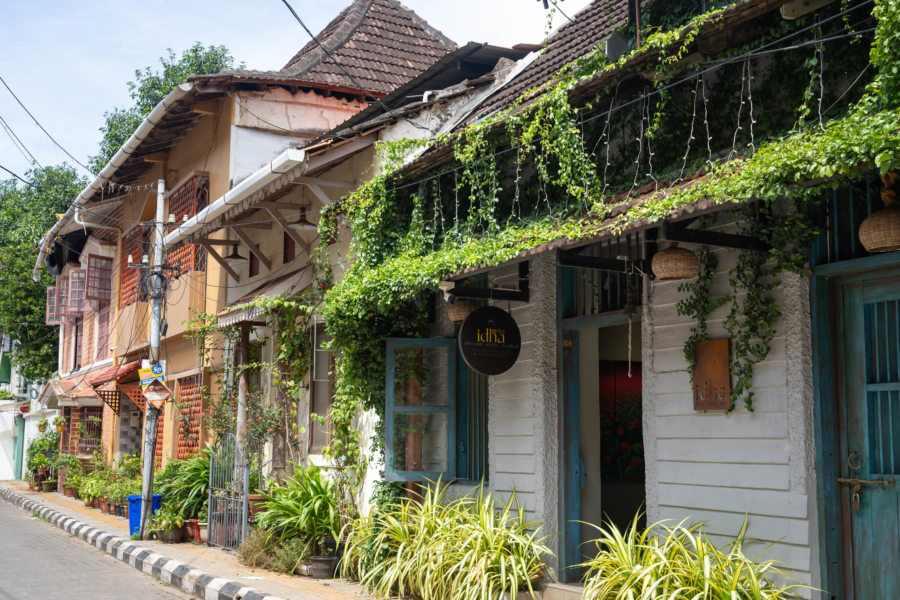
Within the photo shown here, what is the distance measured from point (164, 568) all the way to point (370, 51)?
31.1 ft

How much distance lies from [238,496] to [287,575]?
2.09 metres

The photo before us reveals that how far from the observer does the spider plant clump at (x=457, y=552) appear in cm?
753

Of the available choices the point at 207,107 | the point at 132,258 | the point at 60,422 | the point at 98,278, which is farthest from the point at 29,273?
the point at 207,107

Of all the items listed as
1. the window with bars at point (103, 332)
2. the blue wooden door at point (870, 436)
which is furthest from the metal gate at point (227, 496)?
the window with bars at point (103, 332)

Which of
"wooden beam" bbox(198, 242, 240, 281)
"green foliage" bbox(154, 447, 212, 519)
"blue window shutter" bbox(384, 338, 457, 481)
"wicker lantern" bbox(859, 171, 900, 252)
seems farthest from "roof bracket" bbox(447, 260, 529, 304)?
"wooden beam" bbox(198, 242, 240, 281)

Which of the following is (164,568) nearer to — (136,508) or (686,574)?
(136,508)

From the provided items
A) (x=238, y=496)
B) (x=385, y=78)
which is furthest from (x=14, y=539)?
(x=385, y=78)

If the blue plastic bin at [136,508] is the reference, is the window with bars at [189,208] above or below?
above

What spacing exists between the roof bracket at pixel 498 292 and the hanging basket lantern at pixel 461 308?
43cm

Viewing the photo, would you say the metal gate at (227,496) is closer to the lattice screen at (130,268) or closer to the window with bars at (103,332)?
the lattice screen at (130,268)

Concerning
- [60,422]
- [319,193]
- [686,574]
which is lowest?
[686,574]

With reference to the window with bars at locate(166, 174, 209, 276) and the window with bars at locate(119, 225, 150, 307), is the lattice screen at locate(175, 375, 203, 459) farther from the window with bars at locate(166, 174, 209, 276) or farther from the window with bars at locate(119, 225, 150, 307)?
the window with bars at locate(119, 225, 150, 307)

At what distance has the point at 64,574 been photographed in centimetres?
1092

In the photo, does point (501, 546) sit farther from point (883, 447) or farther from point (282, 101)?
point (282, 101)
